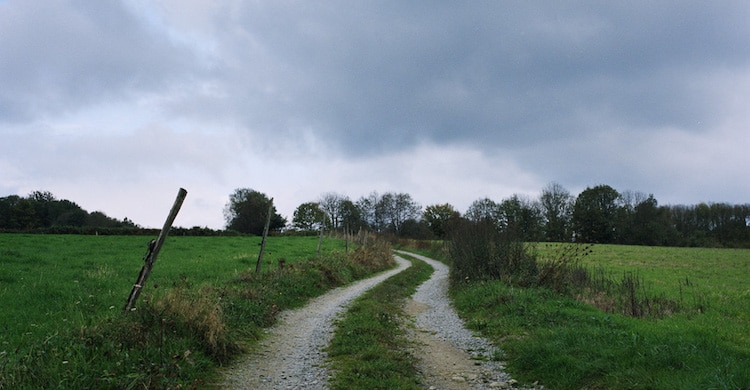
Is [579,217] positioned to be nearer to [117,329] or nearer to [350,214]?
[350,214]

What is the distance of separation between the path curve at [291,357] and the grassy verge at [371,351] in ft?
1.02

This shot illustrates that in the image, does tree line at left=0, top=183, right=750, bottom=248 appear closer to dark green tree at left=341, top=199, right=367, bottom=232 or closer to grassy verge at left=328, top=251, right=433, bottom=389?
dark green tree at left=341, top=199, right=367, bottom=232

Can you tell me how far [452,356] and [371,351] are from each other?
1.77 metres

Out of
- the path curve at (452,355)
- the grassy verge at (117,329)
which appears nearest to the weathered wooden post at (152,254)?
the grassy verge at (117,329)

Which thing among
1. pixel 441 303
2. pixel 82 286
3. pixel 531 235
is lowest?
pixel 441 303

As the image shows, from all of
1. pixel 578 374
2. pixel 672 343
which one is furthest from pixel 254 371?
pixel 672 343

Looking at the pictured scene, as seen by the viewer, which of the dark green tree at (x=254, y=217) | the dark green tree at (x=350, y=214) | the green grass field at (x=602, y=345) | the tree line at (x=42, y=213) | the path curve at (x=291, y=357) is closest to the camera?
the green grass field at (x=602, y=345)

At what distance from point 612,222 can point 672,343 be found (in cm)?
7756

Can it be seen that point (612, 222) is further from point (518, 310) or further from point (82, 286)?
point (82, 286)

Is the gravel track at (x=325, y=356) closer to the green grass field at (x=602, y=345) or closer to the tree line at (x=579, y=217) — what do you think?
the green grass field at (x=602, y=345)

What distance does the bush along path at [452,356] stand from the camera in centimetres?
634

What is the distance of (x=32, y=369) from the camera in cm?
481

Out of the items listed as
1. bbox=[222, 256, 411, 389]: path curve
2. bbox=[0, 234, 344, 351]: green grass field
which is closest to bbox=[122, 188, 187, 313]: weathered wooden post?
bbox=[0, 234, 344, 351]: green grass field

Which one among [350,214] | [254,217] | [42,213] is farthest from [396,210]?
[42,213]
